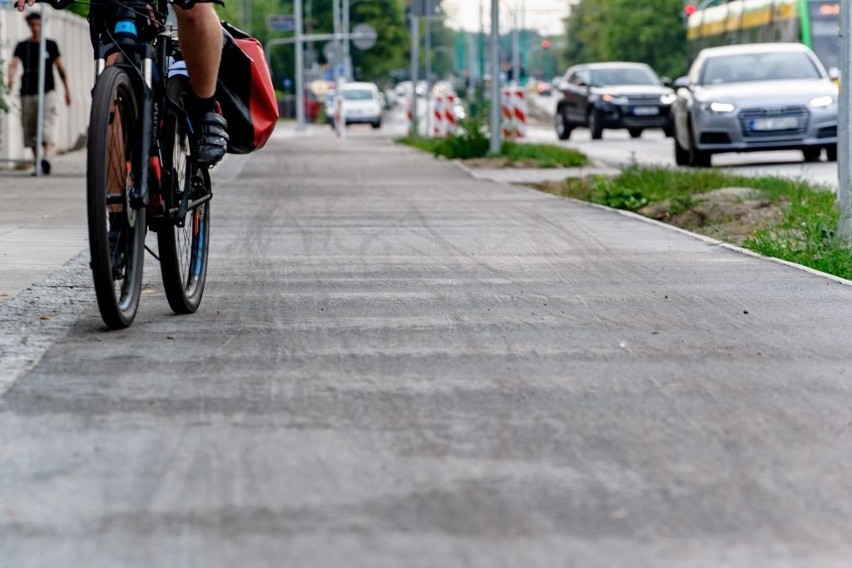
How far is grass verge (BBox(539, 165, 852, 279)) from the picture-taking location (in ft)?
30.8

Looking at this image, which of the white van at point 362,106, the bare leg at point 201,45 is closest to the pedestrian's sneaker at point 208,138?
the bare leg at point 201,45

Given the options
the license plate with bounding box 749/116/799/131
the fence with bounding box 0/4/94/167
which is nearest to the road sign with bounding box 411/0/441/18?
the fence with bounding box 0/4/94/167

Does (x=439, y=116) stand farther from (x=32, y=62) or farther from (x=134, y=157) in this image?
(x=134, y=157)

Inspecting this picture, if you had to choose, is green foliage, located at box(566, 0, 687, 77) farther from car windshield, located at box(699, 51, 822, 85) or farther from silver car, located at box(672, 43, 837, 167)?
silver car, located at box(672, 43, 837, 167)

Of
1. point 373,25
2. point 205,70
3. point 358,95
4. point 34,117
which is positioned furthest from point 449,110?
point 373,25

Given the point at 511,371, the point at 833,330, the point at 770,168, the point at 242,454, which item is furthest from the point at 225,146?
the point at 770,168

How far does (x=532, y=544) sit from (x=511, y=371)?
202 centimetres

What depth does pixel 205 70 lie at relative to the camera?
6.64 metres

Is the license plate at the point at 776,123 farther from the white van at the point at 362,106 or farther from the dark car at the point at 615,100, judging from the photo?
the white van at the point at 362,106

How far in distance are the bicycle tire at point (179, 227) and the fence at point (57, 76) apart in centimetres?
1216

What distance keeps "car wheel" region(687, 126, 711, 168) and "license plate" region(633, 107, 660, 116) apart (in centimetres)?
1414

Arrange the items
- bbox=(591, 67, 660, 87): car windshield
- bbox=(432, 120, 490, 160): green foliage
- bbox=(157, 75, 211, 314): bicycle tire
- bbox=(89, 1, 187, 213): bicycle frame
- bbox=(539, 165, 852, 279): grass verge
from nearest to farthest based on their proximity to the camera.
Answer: bbox=(89, 1, 187, 213): bicycle frame → bbox=(157, 75, 211, 314): bicycle tire → bbox=(539, 165, 852, 279): grass verge → bbox=(432, 120, 490, 160): green foliage → bbox=(591, 67, 660, 87): car windshield

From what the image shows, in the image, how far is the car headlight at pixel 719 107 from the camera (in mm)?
22784

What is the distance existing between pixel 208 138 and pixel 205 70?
291 mm
